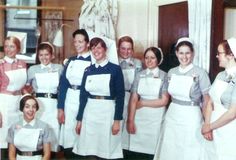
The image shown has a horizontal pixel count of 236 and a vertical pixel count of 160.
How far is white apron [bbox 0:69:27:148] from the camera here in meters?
2.33

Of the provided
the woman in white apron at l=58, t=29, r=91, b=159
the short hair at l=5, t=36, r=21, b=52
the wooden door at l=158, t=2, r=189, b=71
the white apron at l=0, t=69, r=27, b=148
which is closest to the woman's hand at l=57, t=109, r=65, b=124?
the woman in white apron at l=58, t=29, r=91, b=159

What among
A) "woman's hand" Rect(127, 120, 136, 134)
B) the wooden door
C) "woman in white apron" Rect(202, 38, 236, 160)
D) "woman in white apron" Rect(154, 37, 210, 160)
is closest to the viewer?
"woman in white apron" Rect(202, 38, 236, 160)

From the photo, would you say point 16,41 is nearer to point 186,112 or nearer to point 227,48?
point 186,112

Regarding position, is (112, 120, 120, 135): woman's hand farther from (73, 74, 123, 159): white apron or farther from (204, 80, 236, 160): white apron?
(204, 80, 236, 160): white apron

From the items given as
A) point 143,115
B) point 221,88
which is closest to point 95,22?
point 143,115

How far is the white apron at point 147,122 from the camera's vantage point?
2340mm

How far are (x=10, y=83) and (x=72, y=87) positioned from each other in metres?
0.37

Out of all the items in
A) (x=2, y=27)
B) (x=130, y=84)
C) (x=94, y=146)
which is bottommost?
(x=94, y=146)

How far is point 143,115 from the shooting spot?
7.88 ft

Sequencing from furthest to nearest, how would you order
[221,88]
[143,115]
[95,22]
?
[95,22] < [143,115] < [221,88]

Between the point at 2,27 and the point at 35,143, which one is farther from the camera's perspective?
the point at 2,27

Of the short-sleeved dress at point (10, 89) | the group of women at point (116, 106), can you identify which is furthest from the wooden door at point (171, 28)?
the short-sleeved dress at point (10, 89)

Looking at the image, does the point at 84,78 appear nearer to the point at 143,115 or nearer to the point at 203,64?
the point at 143,115

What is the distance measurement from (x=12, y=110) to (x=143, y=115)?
806 millimetres
